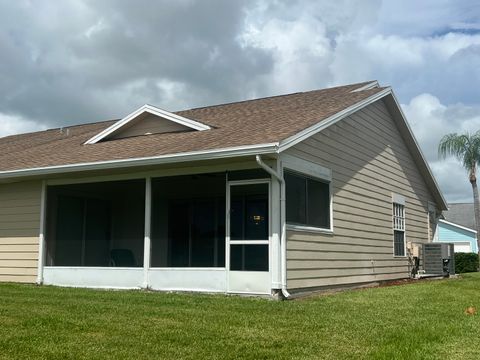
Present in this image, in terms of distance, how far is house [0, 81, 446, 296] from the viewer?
10320mm

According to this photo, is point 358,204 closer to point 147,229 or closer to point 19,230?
point 147,229

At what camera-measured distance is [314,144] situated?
11.6 meters

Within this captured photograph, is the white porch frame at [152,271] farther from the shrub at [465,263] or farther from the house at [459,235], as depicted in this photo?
the house at [459,235]

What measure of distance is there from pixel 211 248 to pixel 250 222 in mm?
959

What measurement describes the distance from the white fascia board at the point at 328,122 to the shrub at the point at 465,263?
Answer: 1489 cm

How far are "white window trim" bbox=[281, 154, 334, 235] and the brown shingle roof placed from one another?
0.56m

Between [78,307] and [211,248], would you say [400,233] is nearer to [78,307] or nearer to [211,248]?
[211,248]

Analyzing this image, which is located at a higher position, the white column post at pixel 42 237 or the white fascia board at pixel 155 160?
the white fascia board at pixel 155 160

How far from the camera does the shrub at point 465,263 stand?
2722 cm

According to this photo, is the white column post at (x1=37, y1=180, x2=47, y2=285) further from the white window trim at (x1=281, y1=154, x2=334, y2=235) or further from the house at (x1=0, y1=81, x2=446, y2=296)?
the white window trim at (x1=281, y1=154, x2=334, y2=235)

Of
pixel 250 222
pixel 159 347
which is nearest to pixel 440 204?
pixel 250 222

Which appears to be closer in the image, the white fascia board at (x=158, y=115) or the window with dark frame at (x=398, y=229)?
the white fascia board at (x=158, y=115)

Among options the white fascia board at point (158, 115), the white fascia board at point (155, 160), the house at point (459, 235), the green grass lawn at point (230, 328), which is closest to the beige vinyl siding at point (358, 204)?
the white fascia board at point (155, 160)

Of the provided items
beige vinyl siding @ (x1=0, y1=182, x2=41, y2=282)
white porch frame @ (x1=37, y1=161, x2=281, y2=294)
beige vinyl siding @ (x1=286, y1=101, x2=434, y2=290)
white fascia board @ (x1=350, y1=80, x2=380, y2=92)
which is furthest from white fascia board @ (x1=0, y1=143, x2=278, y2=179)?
white fascia board @ (x1=350, y1=80, x2=380, y2=92)
